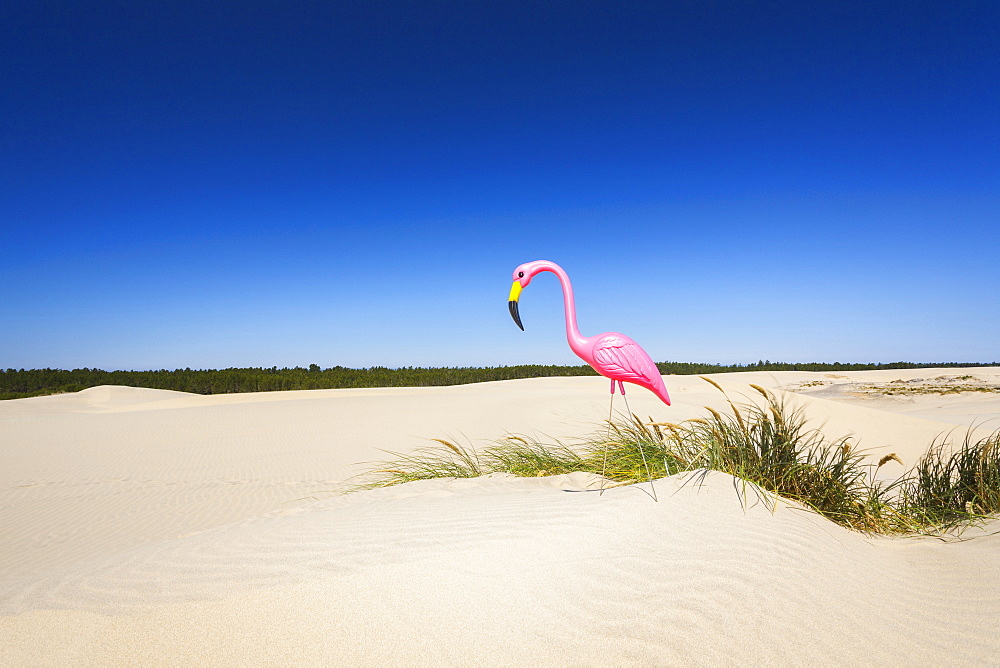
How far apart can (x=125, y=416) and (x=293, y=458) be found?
892 cm

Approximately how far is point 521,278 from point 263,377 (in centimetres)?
2549

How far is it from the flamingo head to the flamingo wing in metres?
0.73

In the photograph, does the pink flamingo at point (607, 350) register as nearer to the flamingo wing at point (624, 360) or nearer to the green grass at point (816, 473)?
the flamingo wing at point (624, 360)

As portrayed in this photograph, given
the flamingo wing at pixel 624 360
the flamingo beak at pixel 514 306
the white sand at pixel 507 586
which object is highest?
the flamingo beak at pixel 514 306

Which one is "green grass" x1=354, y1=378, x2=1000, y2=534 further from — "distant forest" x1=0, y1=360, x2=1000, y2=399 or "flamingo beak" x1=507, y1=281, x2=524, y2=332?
"distant forest" x1=0, y1=360, x2=1000, y2=399

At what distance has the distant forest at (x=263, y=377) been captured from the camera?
26.7 meters

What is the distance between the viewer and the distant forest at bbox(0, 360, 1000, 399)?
2669 centimetres

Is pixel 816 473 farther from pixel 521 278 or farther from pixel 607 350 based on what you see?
pixel 521 278

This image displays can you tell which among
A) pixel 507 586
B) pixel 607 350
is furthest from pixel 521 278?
pixel 507 586

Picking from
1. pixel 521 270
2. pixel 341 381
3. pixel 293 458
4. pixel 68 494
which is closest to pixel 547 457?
pixel 521 270

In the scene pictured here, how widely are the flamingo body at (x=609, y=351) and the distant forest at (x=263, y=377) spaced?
23.0m

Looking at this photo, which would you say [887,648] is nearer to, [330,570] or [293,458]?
[330,570]

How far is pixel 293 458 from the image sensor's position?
9.65 metres

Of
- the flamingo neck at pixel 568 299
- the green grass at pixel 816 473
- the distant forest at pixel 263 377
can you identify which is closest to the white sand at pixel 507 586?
the green grass at pixel 816 473
